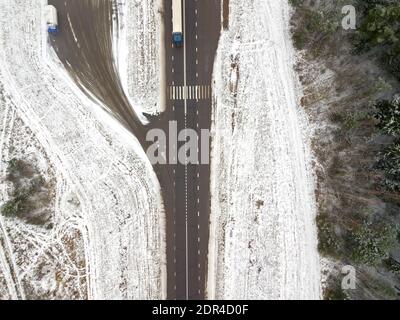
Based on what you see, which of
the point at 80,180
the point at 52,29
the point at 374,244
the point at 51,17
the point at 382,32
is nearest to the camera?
the point at 382,32

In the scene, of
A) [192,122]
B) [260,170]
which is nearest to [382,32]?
[260,170]

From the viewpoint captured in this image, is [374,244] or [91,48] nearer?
[374,244]

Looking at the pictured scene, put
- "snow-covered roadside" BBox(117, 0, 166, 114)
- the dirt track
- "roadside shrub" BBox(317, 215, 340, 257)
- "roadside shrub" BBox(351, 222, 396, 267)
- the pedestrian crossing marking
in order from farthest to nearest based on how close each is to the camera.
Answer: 1. the dirt track
2. "snow-covered roadside" BBox(117, 0, 166, 114)
3. the pedestrian crossing marking
4. "roadside shrub" BBox(317, 215, 340, 257)
5. "roadside shrub" BBox(351, 222, 396, 267)

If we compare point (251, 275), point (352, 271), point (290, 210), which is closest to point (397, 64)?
point (290, 210)

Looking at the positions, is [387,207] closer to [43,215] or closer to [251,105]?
[251,105]

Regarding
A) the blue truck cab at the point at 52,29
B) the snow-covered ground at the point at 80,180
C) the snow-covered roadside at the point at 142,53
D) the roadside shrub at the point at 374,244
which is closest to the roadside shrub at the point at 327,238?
the roadside shrub at the point at 374,244

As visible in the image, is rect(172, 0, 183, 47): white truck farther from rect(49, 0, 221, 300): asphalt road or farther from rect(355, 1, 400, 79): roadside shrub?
rect(355, 1, 400, 79): roadside shrub

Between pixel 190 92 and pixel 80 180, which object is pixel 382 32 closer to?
pixel 190 92

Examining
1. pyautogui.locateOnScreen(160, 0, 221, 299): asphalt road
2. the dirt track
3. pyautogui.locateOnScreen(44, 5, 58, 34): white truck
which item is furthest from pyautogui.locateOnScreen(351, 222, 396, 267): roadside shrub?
pyautogui.locateOnScreen(44, 5, 58, 34): white truck
